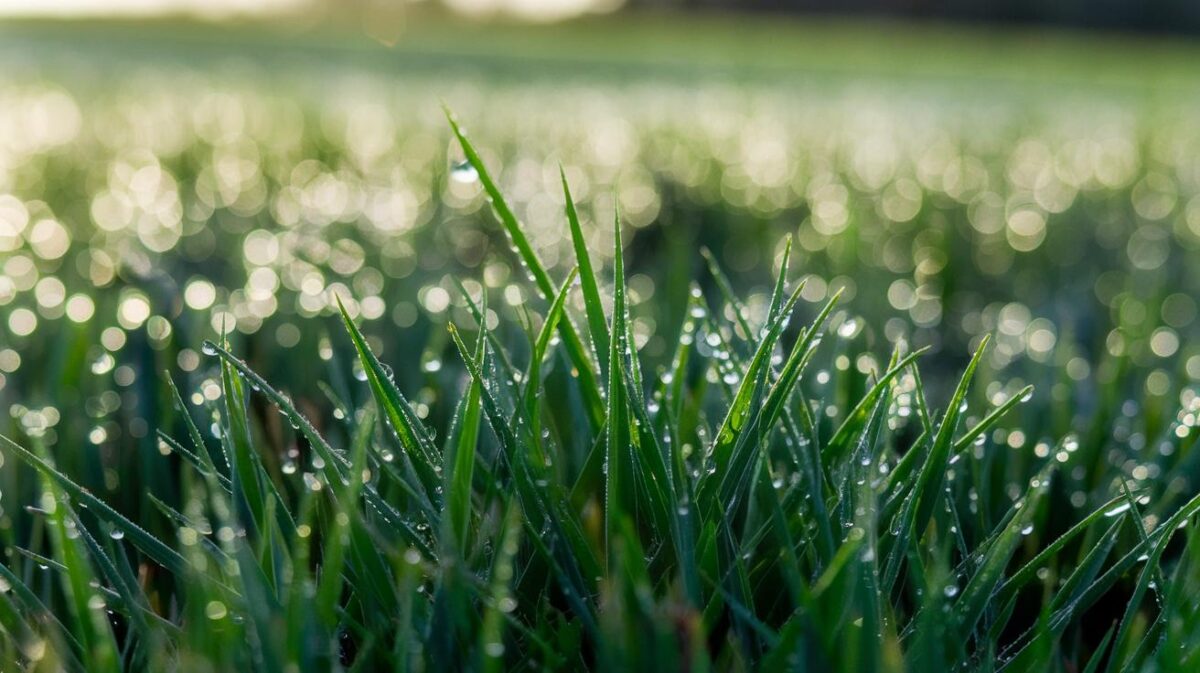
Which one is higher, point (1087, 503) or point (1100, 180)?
point (1100, 180)

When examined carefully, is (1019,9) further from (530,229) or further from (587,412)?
(587,412)

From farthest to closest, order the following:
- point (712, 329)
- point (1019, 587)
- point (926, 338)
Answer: point (926, 338), point (712, 329), point (1019, 587)

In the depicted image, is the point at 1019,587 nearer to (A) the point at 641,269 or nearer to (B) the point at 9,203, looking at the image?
(A) the point at 641,269

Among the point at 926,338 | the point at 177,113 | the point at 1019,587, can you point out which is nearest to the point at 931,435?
the point at 1019,587

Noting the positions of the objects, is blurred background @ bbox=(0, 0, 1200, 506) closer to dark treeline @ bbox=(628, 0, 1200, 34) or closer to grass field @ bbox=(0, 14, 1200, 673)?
grass field @ bbox=(0, 14, 1200, 673)

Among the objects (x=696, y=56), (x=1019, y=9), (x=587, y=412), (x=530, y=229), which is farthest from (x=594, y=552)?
(x=1019, y=9)

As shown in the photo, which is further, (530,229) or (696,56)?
(696,56)

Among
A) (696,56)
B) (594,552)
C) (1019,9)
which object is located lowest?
(594,552)
